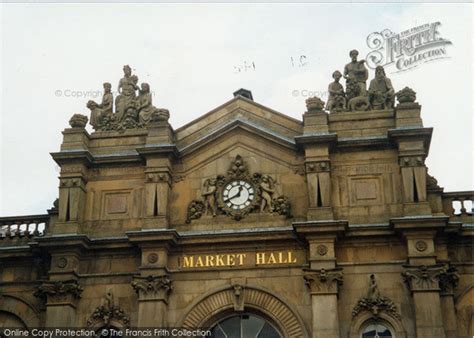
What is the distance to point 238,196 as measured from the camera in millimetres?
27719

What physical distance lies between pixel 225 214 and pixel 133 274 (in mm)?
3604

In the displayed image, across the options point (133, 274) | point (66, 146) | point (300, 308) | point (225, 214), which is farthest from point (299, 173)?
point (66, 146)

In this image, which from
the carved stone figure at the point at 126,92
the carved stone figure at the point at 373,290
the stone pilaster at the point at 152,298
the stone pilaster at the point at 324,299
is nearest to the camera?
the stone pilaster at the point at 324,299

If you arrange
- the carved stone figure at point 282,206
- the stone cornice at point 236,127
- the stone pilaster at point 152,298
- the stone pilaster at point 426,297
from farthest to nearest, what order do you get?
the stone cornice at point 236,127 < the carved stone figure at point 282,206 < the stone pilaster at point 152,298 < the stone pilaster at point 426,297

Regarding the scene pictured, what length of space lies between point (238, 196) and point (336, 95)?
16.5 ft

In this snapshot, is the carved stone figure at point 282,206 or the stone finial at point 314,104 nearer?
the carved stone figure at point 282,206

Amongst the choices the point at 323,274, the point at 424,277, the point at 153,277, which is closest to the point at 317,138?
the point at 323,274

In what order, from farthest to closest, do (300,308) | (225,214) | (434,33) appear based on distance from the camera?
(434,33), (225,214), (300,308)

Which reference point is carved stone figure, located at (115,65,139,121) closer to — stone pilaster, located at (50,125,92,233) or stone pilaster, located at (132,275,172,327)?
stone pilaster, located at (50,125,92,233)

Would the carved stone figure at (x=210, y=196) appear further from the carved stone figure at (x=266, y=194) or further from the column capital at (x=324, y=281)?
the column capital at (x=324, y=281)

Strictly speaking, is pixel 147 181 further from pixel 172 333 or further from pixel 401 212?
pixel 401 212

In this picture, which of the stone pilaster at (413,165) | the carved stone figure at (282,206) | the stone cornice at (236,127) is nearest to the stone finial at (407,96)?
the stone pilaster at (413,165)

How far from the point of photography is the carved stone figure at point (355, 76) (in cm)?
2897

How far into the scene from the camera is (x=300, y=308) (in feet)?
84.3
